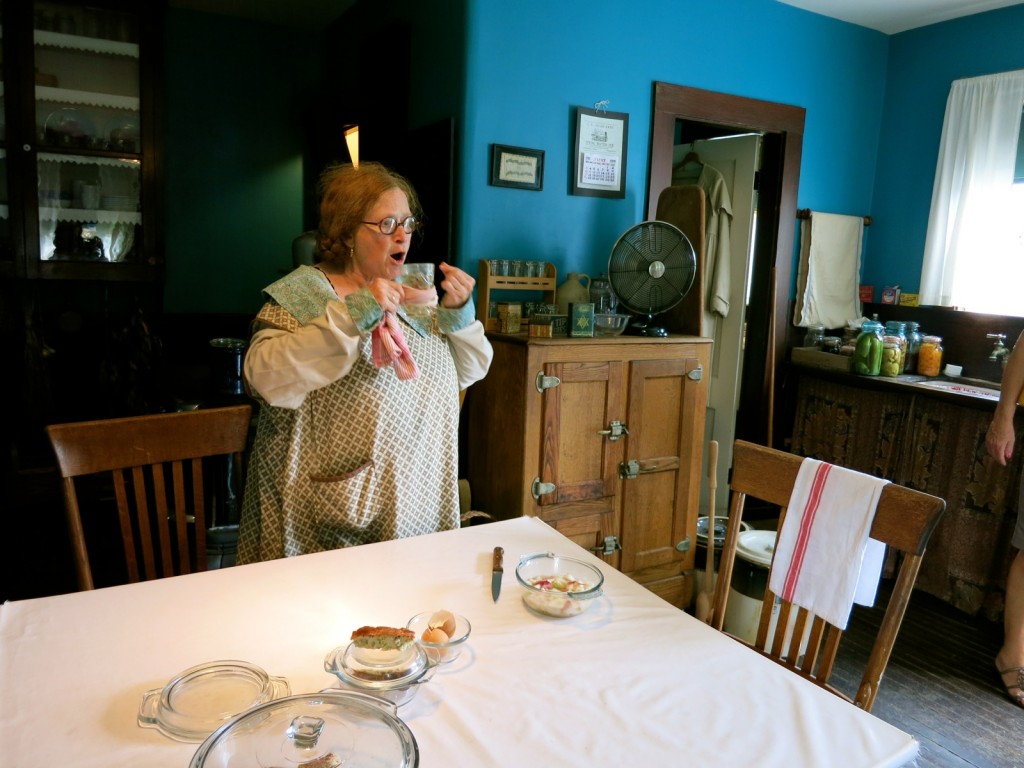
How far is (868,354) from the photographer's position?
337 centimetres

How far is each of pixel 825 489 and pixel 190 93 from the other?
425cm

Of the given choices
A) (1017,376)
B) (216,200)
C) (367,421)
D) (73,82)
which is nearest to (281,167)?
(216,200)

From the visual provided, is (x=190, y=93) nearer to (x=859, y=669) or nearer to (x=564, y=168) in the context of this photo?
(x=564, y=168)

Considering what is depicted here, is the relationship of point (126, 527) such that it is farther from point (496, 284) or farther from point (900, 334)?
point (900, 334)

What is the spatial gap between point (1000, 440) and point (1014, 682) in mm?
810

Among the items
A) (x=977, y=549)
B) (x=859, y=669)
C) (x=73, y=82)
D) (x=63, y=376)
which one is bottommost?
(x=859, y=669)

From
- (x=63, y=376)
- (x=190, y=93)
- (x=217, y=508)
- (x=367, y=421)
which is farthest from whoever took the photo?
(x=190, y=93)

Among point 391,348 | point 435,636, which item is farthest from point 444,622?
point 391,348

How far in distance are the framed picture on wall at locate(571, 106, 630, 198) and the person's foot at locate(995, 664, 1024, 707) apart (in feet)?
7.33

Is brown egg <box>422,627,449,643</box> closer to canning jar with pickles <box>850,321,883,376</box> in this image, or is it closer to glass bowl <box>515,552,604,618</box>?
glass bowl <box>515,552,604,618</box>

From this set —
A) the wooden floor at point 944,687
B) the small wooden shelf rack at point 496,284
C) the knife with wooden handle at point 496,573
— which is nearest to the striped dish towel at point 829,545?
the knife with wooden handle at point 496,573

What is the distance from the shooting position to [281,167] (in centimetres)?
455

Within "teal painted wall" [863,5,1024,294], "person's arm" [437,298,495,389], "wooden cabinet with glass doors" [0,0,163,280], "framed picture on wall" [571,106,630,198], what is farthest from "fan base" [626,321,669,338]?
"wooden cabinet with glass doors" [0,0,163,280]

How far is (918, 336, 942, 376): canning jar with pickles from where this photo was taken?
3.49 metres
